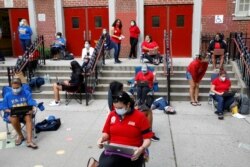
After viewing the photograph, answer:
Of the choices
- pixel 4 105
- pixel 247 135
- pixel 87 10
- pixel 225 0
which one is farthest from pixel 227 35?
pixel 4 105

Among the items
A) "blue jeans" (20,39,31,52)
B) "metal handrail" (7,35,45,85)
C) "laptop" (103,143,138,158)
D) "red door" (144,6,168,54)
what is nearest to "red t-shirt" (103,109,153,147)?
"laptop" (103,143,138,158)

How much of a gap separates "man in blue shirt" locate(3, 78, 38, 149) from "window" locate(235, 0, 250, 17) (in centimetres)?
853

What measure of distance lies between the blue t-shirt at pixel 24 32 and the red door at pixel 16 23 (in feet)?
3.18

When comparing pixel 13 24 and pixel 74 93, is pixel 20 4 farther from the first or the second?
pixel 74 93

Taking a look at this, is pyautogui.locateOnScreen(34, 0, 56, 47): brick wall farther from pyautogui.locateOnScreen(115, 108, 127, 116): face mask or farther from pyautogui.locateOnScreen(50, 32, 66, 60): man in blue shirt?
pyautogui.locateOnScreen(115, 108, 127, 116): face mask

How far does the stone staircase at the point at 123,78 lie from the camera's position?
28.9ft

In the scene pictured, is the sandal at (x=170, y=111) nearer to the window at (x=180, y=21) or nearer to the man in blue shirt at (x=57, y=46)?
the window at (x=180, y=21)

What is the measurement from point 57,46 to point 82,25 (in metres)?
1.39

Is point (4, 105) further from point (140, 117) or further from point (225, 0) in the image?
point (225, 0)

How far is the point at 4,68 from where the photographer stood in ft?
34.2

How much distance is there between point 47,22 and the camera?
12406mm

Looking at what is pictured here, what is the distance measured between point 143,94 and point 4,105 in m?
2.92

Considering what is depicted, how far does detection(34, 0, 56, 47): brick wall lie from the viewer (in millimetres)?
12297

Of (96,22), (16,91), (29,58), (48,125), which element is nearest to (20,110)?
(16,91)
